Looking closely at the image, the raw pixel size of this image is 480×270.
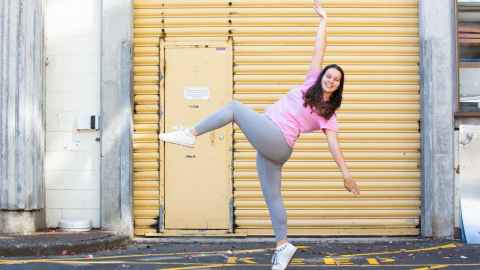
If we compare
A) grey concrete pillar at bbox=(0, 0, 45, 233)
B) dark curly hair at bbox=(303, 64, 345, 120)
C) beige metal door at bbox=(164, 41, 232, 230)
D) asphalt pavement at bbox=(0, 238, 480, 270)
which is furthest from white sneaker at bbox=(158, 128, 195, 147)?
grey concrete pillar at bbox=(0, 0, 45, 233)

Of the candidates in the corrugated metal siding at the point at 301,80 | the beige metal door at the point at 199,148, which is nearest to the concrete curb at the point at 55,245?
the corrugated metal siding at the point at 301,80

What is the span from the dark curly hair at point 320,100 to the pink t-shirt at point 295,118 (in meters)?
0.04

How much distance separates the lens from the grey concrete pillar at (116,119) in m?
9.29

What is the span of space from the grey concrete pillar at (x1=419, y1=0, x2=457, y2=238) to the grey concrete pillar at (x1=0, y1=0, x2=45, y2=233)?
4797 millimetres

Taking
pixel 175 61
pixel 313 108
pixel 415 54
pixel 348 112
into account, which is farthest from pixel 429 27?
pixel 313 108

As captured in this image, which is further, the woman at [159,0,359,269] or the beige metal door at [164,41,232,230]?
the beige metal door at [164,41,232,230]

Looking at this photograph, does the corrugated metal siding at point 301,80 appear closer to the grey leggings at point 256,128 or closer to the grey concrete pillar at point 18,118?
the grey concrete pillar at point 18,118

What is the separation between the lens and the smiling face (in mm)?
6129

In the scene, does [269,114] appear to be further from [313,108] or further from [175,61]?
[175,61]

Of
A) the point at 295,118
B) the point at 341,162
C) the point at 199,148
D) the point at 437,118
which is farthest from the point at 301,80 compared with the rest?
the point at 341,162

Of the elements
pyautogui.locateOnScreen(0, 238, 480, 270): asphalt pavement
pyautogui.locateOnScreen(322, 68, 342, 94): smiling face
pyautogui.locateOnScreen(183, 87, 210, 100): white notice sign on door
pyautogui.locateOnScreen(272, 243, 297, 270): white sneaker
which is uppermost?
pyautogui.locateOnScreen(183, 87, 210, 100): white notice sign on door

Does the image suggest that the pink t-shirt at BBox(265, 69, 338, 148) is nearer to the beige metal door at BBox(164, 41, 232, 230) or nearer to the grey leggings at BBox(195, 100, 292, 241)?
the grey leggings at BBox(195, 100, 292, 241)

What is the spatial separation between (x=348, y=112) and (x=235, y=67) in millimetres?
1542

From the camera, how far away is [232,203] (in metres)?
9.34
